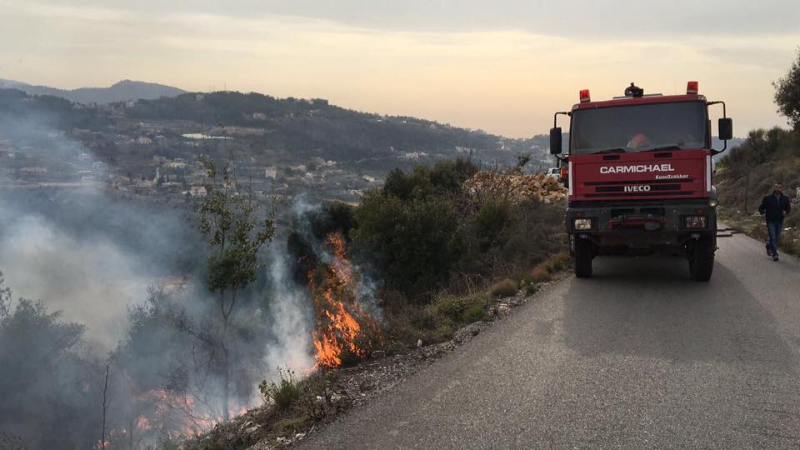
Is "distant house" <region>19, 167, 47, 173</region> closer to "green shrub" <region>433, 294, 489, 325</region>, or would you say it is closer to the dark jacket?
"green shrub" <region>433, 294, 489, 325</region>

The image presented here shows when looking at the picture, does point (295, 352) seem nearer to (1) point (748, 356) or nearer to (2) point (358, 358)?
(2) point (358, 358)

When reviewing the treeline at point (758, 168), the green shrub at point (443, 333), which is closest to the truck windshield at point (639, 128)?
the green shrub at point (443, 333)

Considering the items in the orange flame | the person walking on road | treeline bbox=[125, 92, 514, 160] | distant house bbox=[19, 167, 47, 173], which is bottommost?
the orange flame

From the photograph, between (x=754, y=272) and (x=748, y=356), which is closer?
(x=748, y=356)

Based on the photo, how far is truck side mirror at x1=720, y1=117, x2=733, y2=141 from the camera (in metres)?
10.4

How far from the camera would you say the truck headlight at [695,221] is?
388 inches

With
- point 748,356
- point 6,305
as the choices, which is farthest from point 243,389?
point 748,356

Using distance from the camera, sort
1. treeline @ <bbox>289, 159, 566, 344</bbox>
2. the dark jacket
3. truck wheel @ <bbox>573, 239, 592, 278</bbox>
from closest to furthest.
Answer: truck wheel @ <bbox>573, 239, 592, 278</bbox> < the dark jacket < treeline @ <bbox>289, 159, 566, 344</bbox>

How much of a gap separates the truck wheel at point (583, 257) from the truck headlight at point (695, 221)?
6.55 feet

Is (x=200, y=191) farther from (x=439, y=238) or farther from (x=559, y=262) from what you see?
(x=559, y=262)

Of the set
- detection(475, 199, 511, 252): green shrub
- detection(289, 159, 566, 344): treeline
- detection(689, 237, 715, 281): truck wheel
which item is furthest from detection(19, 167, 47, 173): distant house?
detection(689, 237, 715, 281): truck wheel

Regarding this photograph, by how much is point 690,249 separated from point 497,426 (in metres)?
8.06

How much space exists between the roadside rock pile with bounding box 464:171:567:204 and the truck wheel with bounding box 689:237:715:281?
685 inches

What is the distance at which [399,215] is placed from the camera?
26.9 m
